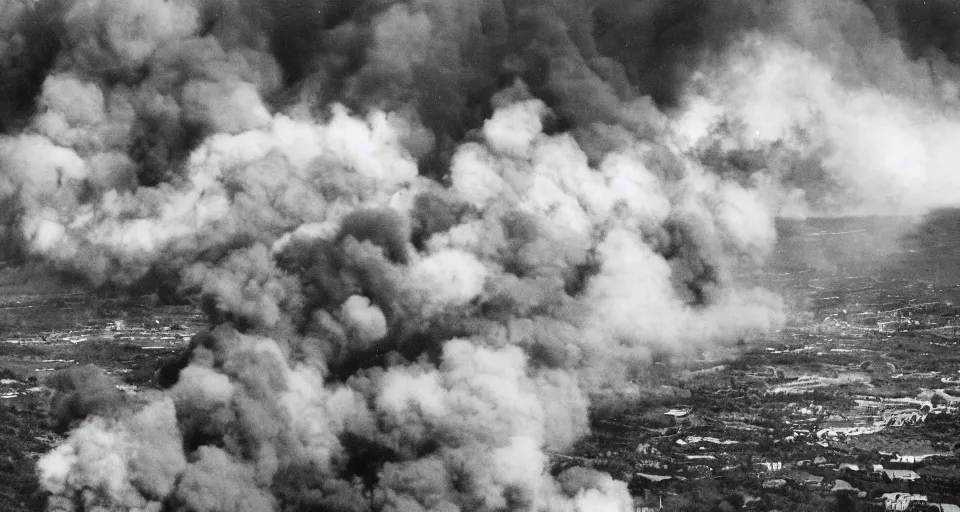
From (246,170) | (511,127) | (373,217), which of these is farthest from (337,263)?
(511,127)

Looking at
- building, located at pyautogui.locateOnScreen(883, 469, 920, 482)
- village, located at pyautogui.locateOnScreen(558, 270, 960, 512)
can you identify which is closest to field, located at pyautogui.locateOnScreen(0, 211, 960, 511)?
village, located at pyautogui.locateOnScreen(558, 270, 960, 512)

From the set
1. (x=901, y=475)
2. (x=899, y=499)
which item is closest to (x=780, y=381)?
(x=901, y=475)

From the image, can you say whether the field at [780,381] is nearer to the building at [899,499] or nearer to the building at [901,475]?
the building at [901,475]

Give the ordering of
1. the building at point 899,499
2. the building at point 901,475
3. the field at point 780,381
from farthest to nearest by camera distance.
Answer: the building at point 901,475 < the field at point 780,381 < the building at point 899,499

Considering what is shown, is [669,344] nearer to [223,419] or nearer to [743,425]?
[743,425]

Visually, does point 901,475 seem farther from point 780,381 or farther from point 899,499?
point 780,381

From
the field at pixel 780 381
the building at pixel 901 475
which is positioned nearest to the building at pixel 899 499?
the field at pixel 780 381

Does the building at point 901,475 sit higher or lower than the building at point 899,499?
higher

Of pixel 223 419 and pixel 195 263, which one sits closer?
pixel 223 419

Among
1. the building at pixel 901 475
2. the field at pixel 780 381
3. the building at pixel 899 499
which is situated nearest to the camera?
the building at pixel 899 499
